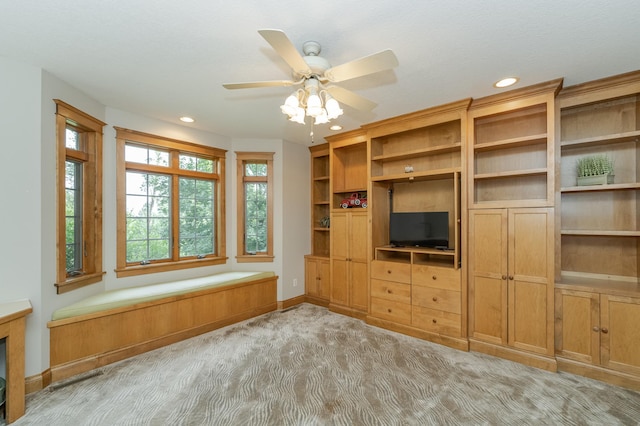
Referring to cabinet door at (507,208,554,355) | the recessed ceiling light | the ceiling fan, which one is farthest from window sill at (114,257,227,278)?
the recessed ceiling light

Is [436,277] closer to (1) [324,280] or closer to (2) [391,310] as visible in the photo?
(2) [391,310]

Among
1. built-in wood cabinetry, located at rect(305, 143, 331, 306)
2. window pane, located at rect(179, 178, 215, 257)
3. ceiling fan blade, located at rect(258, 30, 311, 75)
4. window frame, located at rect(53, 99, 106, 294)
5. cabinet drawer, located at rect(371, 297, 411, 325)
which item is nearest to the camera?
ceiling fan blade, located at rect(258, 30, 311, 75)

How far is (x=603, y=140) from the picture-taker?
2.65 meters

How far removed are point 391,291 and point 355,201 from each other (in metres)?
1.39

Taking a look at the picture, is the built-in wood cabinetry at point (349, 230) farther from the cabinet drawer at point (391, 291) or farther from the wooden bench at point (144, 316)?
the wooden bench at point (144, 316)

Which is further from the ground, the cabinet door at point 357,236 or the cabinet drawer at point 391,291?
the cabinet door at point 357,236

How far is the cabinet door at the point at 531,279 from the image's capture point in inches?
106

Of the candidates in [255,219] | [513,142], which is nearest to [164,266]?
[255,219]

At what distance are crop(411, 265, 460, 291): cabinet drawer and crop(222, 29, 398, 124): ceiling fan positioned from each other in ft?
6.91

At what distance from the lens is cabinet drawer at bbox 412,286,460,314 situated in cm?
317

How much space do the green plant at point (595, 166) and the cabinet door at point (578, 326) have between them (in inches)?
44.9

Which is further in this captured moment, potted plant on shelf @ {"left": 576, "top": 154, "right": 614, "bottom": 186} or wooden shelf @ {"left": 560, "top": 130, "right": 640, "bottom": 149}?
potted plant on shelf @ {"left": 576, "top": 154, "right": 614, "bottom": 186}

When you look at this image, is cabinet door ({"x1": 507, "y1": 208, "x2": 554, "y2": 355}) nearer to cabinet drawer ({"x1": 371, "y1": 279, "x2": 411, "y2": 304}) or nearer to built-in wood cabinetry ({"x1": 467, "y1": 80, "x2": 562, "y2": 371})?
built-in wood cabinetry ({"x1": 467, "y1": 80, "x2": 562, "y2": 371})

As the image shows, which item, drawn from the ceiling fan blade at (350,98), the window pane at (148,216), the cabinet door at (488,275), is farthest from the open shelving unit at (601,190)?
the window pane at (148,216)
